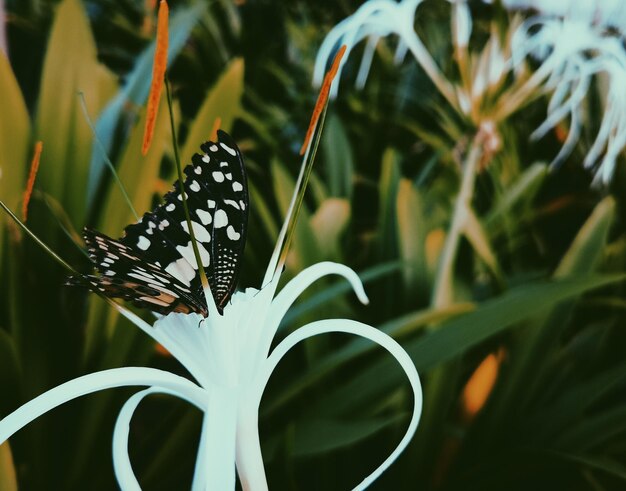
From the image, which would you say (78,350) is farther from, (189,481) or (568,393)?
(568,393)

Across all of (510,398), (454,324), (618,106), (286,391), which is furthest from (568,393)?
(618,106)

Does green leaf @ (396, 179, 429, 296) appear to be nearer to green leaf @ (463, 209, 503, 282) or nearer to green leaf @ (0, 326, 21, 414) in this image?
green leaf @ (463, 209, 503, 282)

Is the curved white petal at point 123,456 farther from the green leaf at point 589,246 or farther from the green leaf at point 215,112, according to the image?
the green leaf at point 589,246

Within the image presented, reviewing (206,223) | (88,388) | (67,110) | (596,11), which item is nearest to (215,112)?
(67,110)

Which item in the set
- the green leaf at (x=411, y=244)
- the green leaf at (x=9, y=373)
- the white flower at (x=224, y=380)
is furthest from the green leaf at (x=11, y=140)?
the green leaf at (x=411, y=244)

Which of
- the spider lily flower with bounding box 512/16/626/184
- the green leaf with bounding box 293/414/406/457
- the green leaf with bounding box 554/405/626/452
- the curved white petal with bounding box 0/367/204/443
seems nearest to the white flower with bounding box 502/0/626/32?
the spider lily flower with bounding box 512/16/626/184

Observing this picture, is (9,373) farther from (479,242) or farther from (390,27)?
(390,27)
